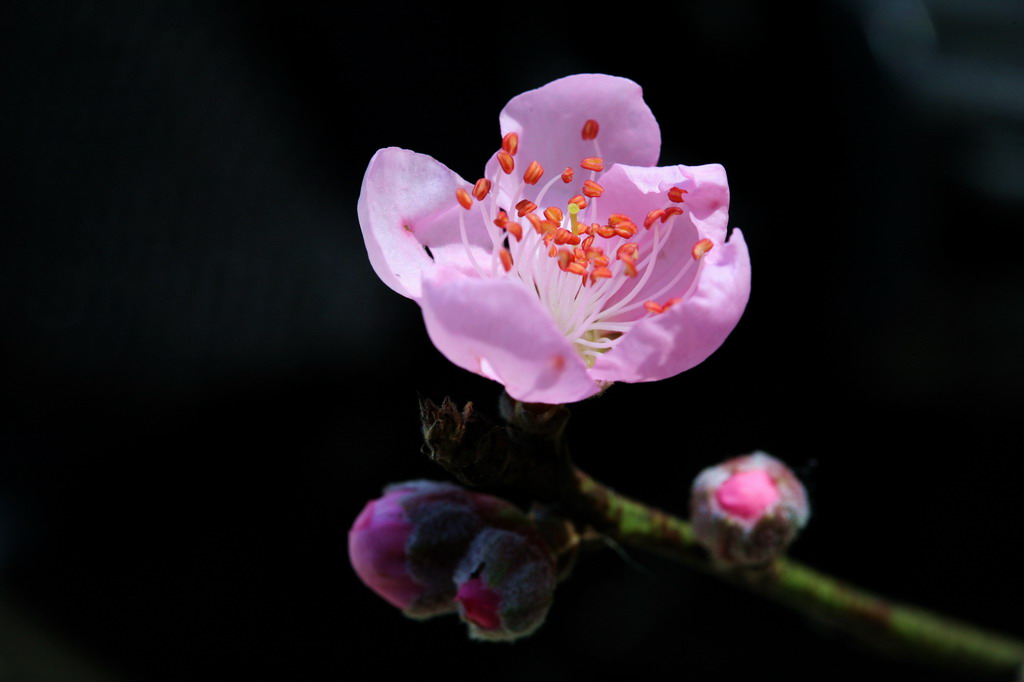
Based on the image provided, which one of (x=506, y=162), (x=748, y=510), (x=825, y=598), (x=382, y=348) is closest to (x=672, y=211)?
(x=506, y=162)

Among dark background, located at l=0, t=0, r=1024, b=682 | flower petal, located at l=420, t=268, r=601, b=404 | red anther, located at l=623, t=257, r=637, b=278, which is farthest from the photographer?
dark background, located at l=0, t=0, r=1024, b=682

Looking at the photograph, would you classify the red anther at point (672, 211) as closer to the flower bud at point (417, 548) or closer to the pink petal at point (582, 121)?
the pink petal at point (582, 121)

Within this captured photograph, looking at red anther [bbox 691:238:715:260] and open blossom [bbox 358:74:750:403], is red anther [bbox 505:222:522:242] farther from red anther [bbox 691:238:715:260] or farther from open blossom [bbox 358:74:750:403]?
red anther [bbox 691:238:715:260]

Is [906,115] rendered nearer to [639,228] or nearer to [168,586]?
[639,228]

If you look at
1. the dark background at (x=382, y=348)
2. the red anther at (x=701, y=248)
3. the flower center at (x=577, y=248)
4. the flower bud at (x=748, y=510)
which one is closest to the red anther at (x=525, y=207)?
the flower center at (x=577, y=248)

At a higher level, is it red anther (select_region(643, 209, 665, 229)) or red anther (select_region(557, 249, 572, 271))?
red anther (select_region(643, 209, 665, 229))

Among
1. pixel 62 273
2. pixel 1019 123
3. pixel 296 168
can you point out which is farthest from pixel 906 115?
pixel 62 273

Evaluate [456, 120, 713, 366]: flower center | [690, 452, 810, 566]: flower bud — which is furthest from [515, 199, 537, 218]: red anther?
[690, 452, 810, 566]: flower bud

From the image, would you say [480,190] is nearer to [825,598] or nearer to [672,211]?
[672,211]
